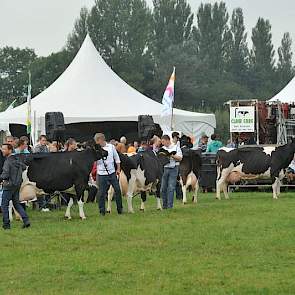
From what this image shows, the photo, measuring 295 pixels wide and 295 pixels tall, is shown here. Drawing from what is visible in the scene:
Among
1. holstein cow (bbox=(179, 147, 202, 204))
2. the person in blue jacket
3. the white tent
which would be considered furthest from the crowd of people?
the white tent

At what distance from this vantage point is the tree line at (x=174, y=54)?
87938 millimetres

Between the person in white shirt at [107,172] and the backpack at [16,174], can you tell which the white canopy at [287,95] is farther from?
the backpack at [16,174]

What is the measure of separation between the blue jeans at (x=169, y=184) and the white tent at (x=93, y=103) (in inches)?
565

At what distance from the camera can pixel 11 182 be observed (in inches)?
609

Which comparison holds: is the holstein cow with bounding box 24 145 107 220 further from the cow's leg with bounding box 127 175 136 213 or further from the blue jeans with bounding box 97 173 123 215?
the cow's leg with bounding box 127 175 136 213

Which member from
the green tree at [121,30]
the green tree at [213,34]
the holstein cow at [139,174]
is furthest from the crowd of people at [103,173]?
the green tree at [213,34]

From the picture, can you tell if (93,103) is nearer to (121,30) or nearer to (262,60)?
(121,30)

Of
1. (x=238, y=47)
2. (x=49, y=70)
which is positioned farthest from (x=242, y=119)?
(x=238, y=47)

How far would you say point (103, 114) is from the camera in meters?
35.0

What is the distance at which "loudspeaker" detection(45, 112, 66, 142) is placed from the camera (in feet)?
82.7

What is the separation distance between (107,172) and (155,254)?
6258 millimetres

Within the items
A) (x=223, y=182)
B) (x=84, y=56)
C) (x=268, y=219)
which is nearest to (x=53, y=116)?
(x=223, y=182)

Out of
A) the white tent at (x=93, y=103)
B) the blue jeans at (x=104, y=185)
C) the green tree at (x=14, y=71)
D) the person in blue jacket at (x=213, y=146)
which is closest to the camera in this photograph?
the blue jeans at (x=104, y=185)

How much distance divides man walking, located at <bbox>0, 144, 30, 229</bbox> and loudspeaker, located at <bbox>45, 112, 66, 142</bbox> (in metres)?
9.11
